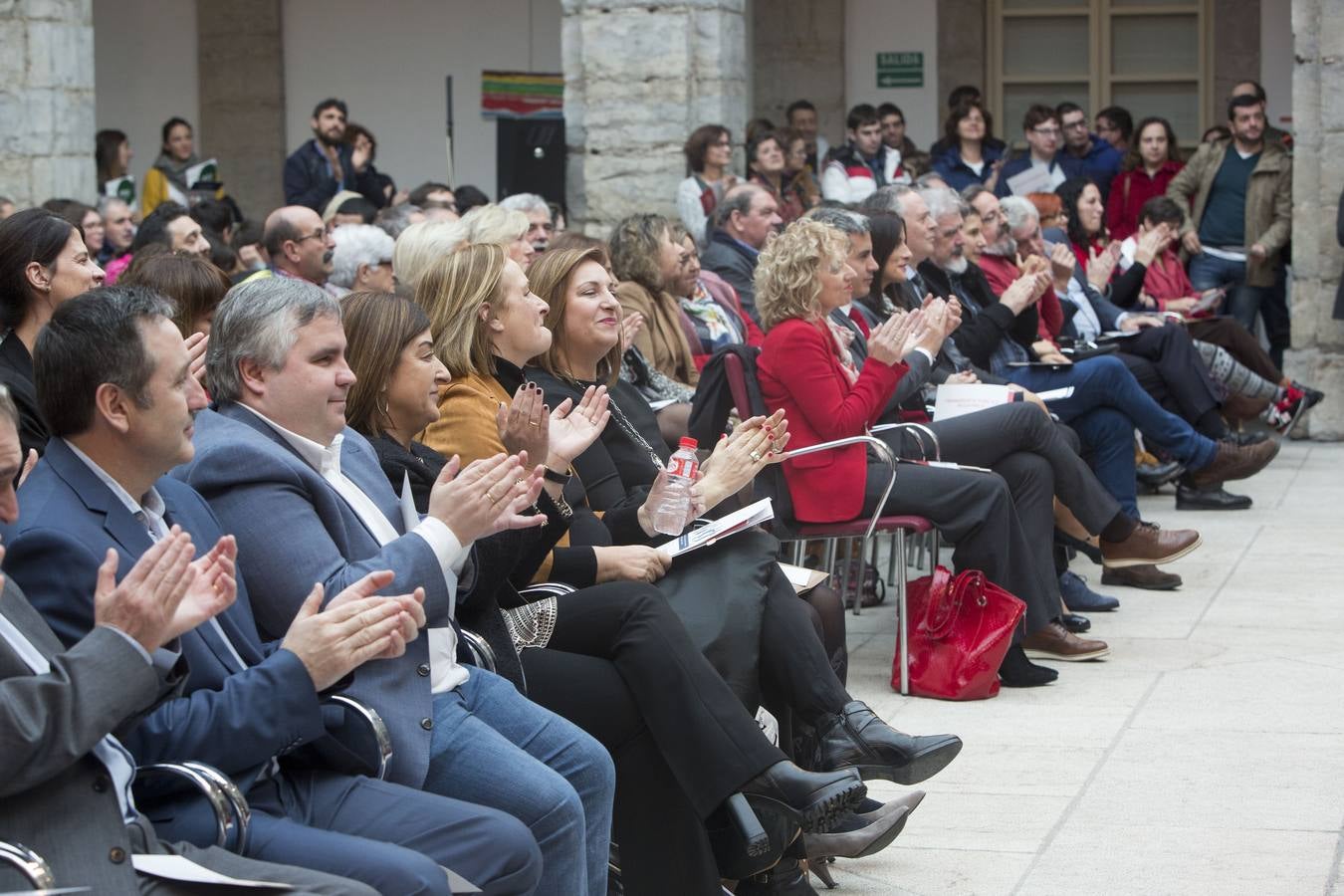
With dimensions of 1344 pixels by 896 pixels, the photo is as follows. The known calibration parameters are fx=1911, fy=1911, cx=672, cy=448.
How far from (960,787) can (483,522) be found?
2.03 metres

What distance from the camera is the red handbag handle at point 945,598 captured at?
5625mm

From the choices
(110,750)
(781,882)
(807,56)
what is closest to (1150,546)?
(781,882)

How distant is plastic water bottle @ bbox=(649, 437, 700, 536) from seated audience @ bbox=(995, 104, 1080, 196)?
7.94 m

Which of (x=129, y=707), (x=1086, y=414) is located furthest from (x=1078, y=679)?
(x=129, y=707)

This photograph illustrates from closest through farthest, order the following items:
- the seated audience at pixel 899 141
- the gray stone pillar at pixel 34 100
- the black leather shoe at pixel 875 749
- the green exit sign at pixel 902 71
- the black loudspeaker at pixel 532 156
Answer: the black leather shoe at pixel 875 749 < the gray stone pillar at pixel 34 100 < the black loudspeaker at pixel 532 156 < the seated audience at pixel 899 141 < the green exit sign at pixel 902 71

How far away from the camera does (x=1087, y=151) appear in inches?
494

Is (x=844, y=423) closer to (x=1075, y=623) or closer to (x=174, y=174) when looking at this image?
(x=1075, y=623)

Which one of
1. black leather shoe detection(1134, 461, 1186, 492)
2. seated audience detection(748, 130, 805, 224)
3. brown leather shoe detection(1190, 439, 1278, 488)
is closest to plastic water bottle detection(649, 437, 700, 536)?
brown leather shoe detection(1190, 439, 1278, 488)

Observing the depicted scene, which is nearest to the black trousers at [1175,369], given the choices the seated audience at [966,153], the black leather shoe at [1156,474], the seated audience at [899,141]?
the black leather shoe at [1156,474]

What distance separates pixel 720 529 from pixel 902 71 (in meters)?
10.6

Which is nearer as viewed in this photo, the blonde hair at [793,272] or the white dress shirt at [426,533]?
the white dress shirt at [426,533]

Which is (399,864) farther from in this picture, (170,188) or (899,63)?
(899,63)

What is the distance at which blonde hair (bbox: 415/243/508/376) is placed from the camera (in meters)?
4.21

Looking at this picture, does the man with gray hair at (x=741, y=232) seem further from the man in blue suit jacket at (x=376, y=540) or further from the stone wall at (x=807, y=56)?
the stone wall at (x=807, y=56)
